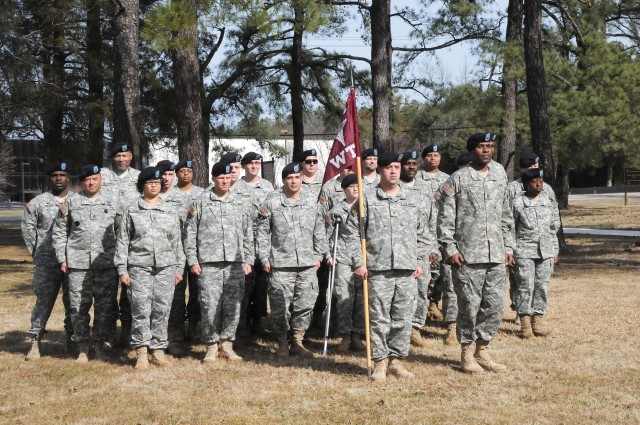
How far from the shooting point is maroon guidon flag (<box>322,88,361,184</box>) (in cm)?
873

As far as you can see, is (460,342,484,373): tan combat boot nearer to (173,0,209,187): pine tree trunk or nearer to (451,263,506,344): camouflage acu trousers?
(451,263,506,344): camouflage acu trousers

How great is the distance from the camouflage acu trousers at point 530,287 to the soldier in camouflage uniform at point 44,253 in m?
5.32

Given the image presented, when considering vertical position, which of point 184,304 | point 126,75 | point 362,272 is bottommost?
point 184,304

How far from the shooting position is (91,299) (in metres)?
9.46

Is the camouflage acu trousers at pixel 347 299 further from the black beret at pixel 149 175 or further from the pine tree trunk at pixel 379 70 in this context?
the pine tree trunk at pixel 379 70

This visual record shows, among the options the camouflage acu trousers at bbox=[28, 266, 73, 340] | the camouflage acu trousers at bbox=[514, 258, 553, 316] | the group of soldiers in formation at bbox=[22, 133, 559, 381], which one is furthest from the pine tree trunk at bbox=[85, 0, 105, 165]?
the camouflage acu trousers at bbox=[514, 258, 553, 316]

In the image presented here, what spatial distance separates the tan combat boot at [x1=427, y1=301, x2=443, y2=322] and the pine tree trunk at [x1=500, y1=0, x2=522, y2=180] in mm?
10869

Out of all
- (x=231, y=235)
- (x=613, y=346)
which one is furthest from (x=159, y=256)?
(x=613, y=346)

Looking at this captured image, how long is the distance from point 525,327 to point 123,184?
5.08m

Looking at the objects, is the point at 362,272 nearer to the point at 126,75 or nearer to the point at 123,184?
the point at 123,184

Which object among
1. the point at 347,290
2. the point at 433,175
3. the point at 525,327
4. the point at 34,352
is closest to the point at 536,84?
the point at 433,175

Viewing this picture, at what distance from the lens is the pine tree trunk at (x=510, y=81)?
824 inches

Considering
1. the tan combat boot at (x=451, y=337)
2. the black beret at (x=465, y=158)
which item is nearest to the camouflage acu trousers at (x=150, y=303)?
the tan combat boot at (x=451, y=337)

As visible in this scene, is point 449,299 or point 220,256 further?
point 449,299
